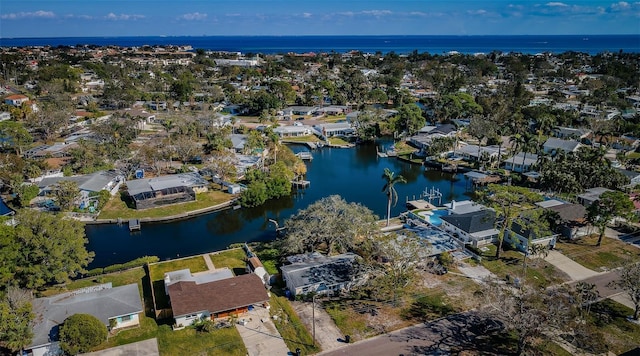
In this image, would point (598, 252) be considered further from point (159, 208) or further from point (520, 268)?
point (159, 208)

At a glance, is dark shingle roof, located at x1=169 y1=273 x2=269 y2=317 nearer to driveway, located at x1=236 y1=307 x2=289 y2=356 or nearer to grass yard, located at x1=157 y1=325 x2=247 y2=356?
driveway, located at x1=236 y1=307 x2=289 y2=356

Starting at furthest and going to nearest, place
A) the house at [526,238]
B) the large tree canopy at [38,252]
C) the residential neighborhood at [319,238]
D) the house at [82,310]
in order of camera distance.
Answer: the house at [526,238], the large tree canopy at [38,252], the residential neighborhood at [319,238], the house at [82,310]

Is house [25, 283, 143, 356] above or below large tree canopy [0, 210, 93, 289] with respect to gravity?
below

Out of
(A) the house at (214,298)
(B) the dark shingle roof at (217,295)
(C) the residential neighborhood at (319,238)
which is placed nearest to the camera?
(C) the residential neighborhood at (319,238)

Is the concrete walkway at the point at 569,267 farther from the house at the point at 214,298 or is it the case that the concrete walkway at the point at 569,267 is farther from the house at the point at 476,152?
the house at the point at 476,152

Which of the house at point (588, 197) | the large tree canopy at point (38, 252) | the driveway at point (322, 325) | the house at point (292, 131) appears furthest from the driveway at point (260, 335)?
the house at point (292, 131)

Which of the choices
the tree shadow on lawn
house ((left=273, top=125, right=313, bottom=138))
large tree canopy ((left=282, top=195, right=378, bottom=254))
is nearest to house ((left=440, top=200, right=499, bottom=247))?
large tree canopy ((left=282, top=195, right=378, bottom=254))
